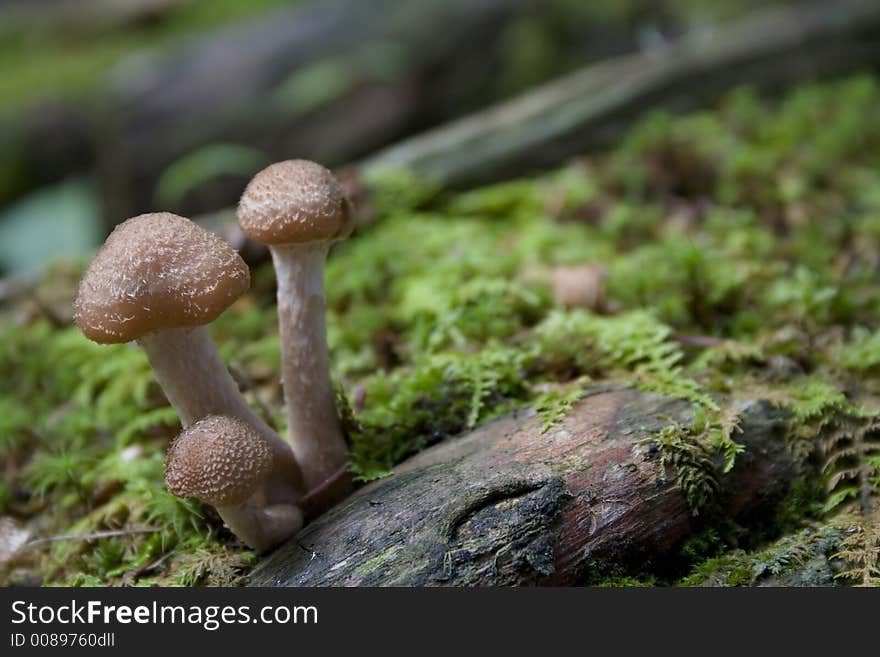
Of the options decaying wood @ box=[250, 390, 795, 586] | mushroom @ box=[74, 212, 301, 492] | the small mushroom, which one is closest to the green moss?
the small mushroom

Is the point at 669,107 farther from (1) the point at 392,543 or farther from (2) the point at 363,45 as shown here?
(1) the point at 392,543

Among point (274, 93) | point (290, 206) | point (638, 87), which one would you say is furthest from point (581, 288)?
point (274, 93)

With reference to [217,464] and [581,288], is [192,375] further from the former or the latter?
[581,288]

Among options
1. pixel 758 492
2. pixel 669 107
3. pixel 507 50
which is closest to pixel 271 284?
pixel 758 492

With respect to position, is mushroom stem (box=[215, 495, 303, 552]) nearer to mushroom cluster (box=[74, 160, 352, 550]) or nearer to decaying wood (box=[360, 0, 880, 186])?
mushroom cluster (box=[74, 160, 352, 550])

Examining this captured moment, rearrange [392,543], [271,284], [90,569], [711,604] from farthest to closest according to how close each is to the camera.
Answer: [271,284] → [90,569] → [392,543] → [711,604]

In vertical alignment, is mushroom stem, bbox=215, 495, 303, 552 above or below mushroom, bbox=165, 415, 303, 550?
below
